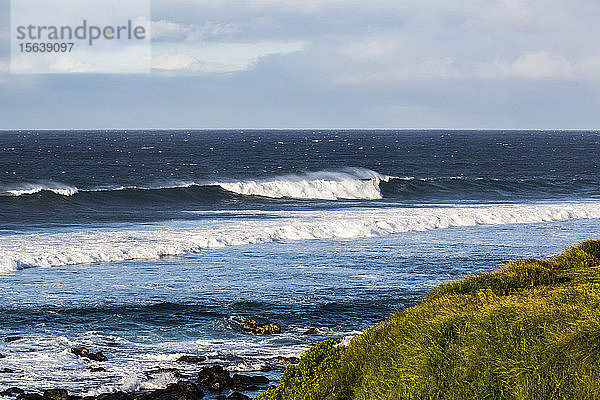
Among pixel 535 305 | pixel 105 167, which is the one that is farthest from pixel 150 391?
pixel 105 167

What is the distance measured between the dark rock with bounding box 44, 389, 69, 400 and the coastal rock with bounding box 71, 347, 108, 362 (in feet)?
7.82

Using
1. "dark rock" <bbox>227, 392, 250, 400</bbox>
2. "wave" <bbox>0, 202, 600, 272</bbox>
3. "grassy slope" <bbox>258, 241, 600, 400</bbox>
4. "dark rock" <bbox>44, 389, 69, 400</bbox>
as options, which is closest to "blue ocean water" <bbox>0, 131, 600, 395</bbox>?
"wave" <bbox>0, 202, 600, 272</bbox>

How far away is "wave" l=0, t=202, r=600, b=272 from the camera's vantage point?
1229 inches

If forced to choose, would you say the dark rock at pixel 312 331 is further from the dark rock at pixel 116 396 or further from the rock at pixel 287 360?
the dark rock at pixel 116 396

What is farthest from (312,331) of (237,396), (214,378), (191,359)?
(237,396)

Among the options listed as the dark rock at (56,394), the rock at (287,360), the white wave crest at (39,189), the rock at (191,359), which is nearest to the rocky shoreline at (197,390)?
the dark rock at (56,394)

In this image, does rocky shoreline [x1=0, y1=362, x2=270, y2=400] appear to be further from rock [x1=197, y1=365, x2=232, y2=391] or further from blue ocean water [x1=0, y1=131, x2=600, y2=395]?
blue ocean water [x1=0, y1=131, x2=600, y2=395]

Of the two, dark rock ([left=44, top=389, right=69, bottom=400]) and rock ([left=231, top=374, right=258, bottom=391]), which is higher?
dark rock ([left=44, top=389, right=69, bottom=400])

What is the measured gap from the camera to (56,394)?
576 inches

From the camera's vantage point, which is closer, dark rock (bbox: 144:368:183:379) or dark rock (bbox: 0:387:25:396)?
dark rock (bbox: 0:387:25:396)

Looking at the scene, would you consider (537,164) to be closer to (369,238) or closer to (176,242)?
(369,238)

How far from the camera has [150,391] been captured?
49.7ft

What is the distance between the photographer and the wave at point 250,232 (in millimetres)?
31219

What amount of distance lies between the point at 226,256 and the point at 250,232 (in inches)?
239
